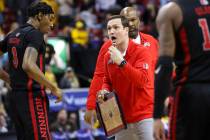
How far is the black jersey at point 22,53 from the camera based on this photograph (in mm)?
8289

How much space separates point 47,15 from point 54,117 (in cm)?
750

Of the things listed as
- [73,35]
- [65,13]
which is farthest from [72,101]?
[65,13]

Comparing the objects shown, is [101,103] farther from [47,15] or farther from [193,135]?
[193,135]

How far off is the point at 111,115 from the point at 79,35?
11784 millimetres

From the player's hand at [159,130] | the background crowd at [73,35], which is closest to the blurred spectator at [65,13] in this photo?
the background crowd at [73,35]

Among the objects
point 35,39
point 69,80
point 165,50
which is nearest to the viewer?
point 165,50

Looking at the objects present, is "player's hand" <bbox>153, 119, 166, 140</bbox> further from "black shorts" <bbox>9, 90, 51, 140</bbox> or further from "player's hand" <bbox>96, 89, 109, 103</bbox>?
"black shorts" <bbox>9, 90, 51, 140</bbox>

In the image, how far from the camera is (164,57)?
5.91 metres

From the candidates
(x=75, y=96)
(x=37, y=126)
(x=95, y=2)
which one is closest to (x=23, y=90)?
(x=37, y=126)

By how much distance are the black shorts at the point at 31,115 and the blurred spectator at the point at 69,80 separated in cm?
867

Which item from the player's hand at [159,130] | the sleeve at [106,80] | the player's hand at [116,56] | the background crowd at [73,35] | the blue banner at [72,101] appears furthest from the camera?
the blue banner at [72,101]

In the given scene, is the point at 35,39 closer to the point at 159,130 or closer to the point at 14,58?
the point at 14,58

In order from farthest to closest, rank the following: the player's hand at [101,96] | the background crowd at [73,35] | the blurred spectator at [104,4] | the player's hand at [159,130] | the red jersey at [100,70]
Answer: the blurred spectator at [104,4]
the background crowd at [73,35]
the red jersey at [100,70]
the player's hand at [101,96]
the player's hand at [159,130]

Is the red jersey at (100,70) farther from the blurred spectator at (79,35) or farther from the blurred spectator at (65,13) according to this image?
the blurred spectator at (65,13)
